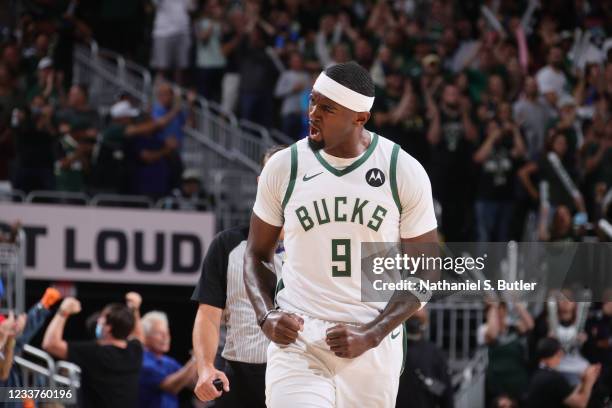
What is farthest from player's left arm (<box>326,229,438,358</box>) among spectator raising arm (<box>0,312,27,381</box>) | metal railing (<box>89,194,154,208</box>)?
metal railing (<box>89,194,154,208</box>)

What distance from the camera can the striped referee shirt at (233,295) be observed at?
23.0ft

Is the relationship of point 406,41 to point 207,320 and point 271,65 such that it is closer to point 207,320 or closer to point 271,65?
point 271,65

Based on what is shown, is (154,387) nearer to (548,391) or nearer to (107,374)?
(107,374)

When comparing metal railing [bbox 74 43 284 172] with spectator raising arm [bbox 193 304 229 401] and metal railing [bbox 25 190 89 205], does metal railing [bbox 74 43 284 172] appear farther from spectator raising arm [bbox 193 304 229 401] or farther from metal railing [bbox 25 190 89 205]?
spectator raising arm [bbox 193 304 229 401]

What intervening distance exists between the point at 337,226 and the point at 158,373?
5006 millimetres

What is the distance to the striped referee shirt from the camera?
7.00 m

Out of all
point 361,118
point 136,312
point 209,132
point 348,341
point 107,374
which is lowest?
point 107,374

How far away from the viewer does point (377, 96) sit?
1667 centimetres

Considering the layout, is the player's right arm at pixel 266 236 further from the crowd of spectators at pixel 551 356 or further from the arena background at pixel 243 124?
the arena background at pixel 243 124

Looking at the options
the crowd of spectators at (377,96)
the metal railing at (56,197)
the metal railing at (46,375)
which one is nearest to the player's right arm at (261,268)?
the metal railing at (46,375)

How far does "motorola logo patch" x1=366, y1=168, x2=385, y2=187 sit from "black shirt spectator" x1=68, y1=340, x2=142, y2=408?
14.1 feet

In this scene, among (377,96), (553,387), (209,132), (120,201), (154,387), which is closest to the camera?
(154,387)

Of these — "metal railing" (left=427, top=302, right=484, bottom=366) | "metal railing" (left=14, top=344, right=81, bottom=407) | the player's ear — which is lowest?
"metal railing" (left=427, top=302, right=484, bottom=366)

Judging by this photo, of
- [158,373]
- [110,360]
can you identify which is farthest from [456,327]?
[110,360]
